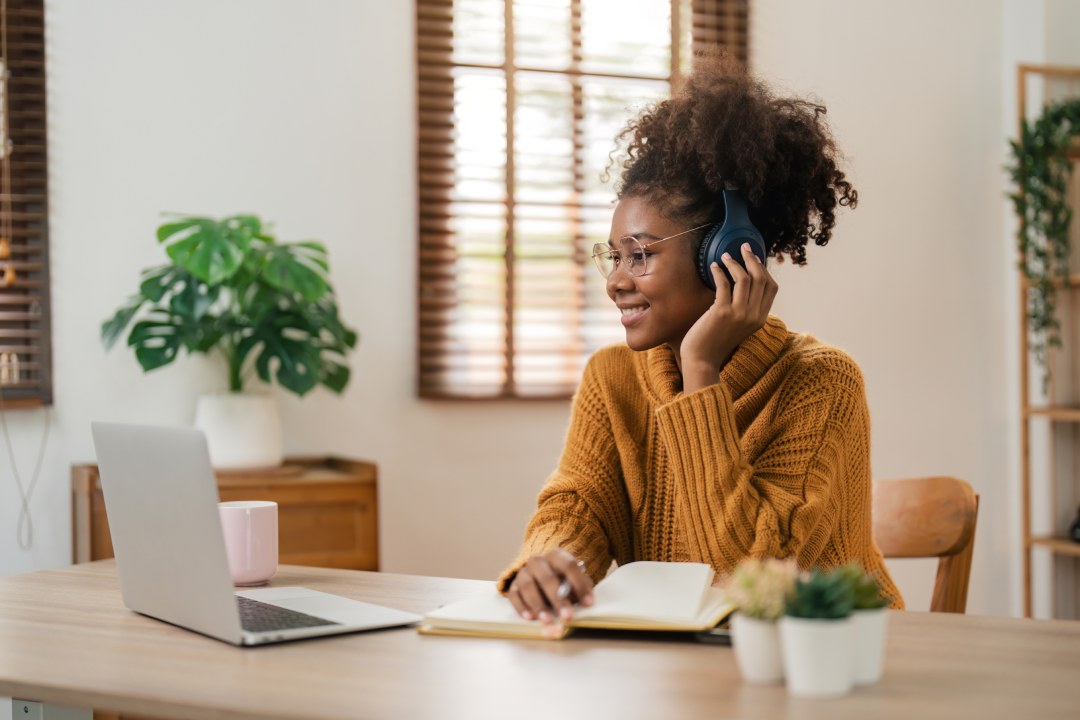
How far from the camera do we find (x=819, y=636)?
3.03 ft

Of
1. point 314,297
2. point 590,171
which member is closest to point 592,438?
point 314,297

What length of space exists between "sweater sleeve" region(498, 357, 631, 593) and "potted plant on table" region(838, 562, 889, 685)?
0.61 meters

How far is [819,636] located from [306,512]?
6.49ft

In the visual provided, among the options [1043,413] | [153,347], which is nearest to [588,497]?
[153,347]

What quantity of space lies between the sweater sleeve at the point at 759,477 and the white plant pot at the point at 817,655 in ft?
1.66

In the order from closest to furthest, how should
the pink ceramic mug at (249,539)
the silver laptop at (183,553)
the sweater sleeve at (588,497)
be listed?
the silver laptop at (183,553) → the pink ceramic mug at (249,539) → the sweater sleeve at (588,497)

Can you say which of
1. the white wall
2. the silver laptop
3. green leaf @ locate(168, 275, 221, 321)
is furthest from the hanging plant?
the silver laptop

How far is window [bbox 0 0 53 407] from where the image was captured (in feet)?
9.46

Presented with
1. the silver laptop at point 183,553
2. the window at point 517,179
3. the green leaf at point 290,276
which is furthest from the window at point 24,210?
the silver laptop at point 183,553

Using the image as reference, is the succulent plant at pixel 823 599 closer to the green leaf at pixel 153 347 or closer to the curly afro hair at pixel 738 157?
the curly afro hair at pixel 738 157

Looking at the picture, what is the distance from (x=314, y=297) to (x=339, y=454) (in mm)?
624

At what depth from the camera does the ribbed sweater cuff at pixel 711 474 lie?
57.7 inches

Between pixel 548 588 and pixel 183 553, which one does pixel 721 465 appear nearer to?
pixel 548 588

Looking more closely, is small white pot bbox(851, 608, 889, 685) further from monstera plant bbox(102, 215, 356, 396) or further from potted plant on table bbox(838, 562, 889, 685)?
monstera plant bbox(102, 215, 356, 396)
